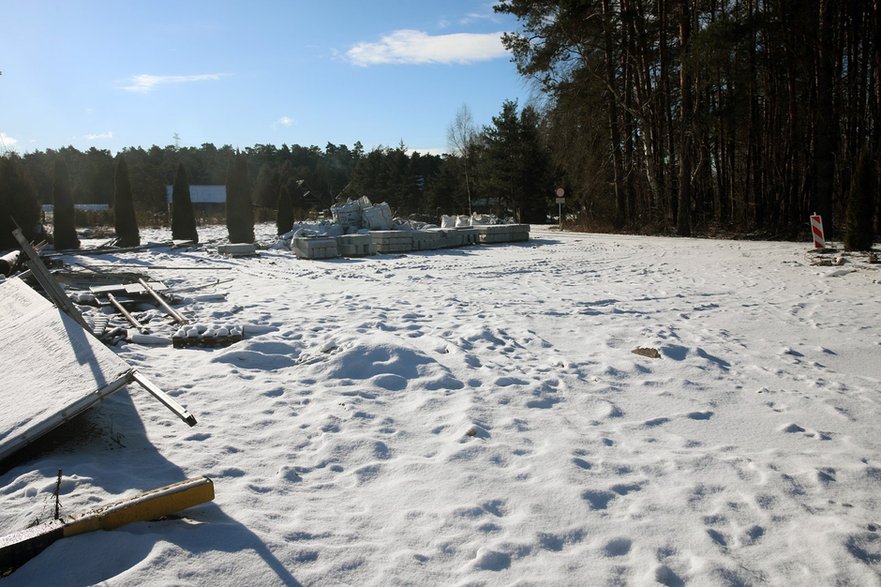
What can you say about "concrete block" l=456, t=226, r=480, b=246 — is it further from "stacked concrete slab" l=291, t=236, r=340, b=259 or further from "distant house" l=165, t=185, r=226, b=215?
"distant house" l=165, t=185, r=226, b=215

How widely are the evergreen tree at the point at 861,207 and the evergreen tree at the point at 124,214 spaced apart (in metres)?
21.6

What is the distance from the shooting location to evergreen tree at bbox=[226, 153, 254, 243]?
20156 mm

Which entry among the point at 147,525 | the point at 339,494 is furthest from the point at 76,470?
the point at 339,494

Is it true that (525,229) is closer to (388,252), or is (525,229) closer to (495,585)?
(388,252)

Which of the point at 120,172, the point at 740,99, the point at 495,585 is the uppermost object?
the point at 740,99

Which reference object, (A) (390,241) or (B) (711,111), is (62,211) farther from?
(B) (711,111)

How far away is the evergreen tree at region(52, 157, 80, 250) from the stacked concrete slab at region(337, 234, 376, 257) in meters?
10.2

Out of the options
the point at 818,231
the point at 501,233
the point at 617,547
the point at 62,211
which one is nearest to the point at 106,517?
the point at 617,547

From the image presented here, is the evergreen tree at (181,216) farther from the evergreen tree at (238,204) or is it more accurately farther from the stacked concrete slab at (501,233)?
the stacked concrete slab at (501,233)

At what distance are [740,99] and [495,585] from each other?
20.7 metres

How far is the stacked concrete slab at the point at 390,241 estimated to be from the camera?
57.3 ft

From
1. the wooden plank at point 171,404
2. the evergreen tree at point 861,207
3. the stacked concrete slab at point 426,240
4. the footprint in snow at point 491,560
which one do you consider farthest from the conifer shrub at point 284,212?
the footprint in snow at point 491,560

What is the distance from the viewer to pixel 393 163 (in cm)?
5088

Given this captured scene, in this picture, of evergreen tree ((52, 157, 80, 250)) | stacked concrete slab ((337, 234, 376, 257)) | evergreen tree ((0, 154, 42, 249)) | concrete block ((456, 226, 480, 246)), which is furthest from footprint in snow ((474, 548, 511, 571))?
evergreen tree ((52, 157, 80, 250))
